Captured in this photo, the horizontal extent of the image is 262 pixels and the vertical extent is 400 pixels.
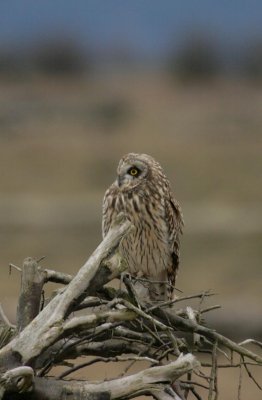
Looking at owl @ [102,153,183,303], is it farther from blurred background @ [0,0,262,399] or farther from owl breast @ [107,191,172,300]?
blurred background @ [0,0,262,399]

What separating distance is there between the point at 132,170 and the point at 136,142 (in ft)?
113

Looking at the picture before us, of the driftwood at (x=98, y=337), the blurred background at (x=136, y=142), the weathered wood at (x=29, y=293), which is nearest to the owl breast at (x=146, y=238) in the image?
the blurred background at (x=136, y=142)

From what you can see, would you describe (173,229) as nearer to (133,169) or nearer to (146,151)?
(133,169)

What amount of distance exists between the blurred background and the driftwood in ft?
18.2

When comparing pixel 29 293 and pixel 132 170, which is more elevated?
pixel 29 293

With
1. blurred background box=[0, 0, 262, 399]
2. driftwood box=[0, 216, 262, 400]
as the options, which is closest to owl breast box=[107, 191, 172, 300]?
blurred background box=[0, 0, 262, 399]

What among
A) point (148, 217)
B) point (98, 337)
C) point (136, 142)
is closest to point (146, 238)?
point (148, 217)

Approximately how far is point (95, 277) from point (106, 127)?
4157cm

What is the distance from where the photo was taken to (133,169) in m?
8.34

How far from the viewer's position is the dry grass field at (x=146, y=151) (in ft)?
79.3

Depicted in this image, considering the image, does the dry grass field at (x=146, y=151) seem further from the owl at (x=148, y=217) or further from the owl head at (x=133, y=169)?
the owl head at (x=133, y=169)

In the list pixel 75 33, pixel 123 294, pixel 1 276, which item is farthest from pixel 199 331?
pixel 75 33

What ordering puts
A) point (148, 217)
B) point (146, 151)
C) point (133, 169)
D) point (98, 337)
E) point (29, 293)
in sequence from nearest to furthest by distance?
point (29, 293)
point (98, 337)
point (133, 169)
point (148, 217)
point (146, 151)

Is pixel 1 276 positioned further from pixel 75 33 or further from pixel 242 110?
pixel 75 33
